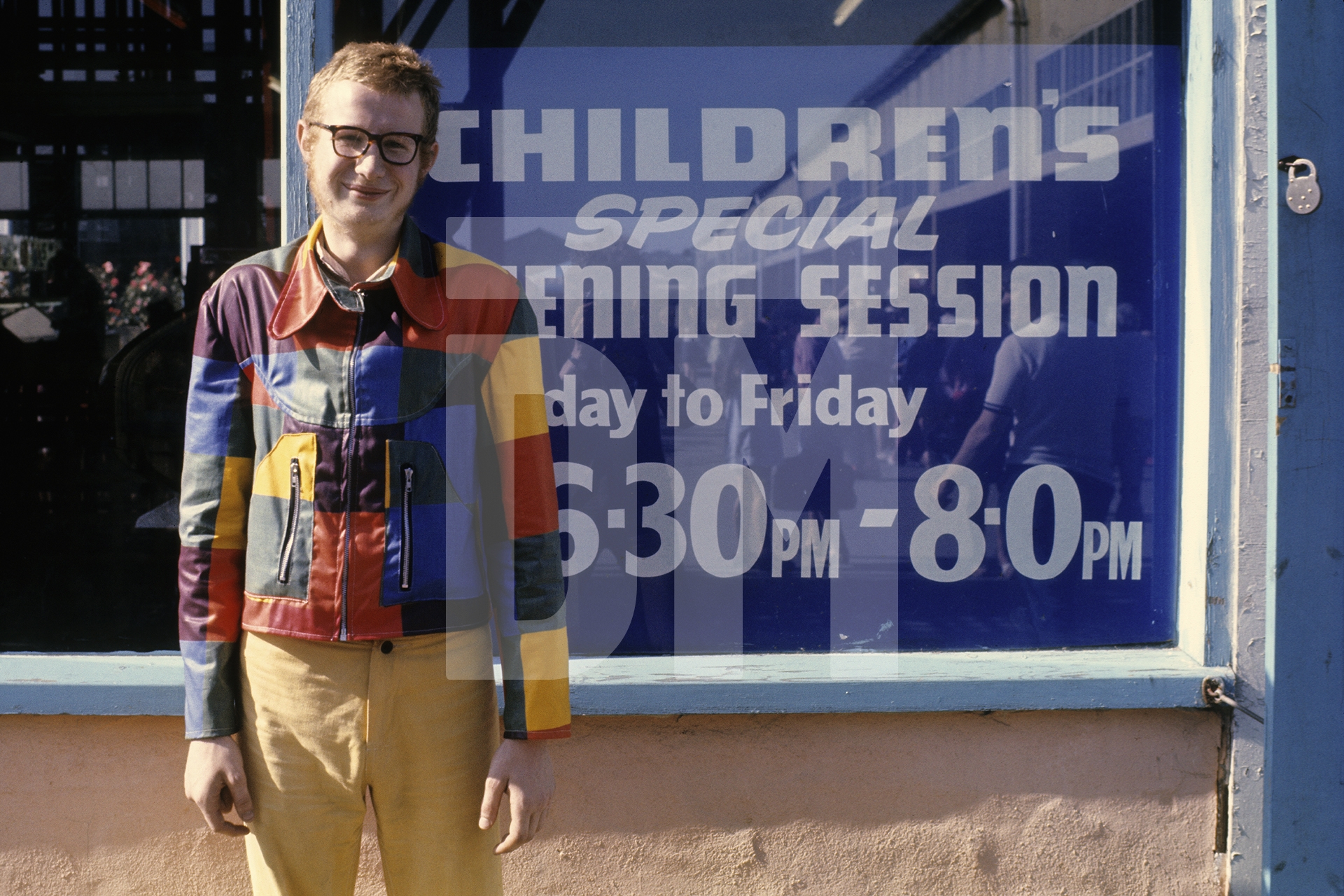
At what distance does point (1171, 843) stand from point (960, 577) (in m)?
0.83

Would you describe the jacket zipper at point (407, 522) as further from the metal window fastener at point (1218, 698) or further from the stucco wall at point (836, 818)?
the metal window fastener at point (1218, 698)

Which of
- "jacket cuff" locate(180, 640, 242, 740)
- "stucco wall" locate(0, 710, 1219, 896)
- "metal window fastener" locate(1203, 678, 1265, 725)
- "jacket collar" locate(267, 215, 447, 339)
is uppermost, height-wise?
"jacket collar" locate(267, 215, 447, 339)

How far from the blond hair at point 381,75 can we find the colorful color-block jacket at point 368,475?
0.23 meters

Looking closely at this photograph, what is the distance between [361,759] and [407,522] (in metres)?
0.39

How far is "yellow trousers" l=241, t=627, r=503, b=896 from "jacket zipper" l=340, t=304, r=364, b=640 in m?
0.06

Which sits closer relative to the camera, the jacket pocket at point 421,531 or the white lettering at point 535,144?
the jacket pocket at point 421,531

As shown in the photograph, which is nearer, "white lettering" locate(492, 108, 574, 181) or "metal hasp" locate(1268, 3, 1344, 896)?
"metal hasp" locate(1268, 3, 1344, 896)

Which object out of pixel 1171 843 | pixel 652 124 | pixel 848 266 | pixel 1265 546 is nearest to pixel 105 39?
pixel 652 124

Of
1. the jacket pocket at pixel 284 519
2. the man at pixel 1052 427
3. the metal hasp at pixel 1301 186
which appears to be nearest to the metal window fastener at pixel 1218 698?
the man at pixel 1052 427

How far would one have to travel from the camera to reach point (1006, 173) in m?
2.81

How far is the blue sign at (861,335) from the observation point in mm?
2760

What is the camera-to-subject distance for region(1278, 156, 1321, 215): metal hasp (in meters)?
2.52

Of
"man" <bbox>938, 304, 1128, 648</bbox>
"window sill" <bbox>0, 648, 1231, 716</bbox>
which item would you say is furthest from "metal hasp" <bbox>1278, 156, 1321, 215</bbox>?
"window sill" <bbox>0, 648, 1231, 716</bbox>

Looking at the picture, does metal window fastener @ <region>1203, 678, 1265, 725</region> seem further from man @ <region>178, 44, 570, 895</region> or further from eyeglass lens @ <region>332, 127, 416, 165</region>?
eyeglass lens @ <region>332, 127, 416, 165</region>
